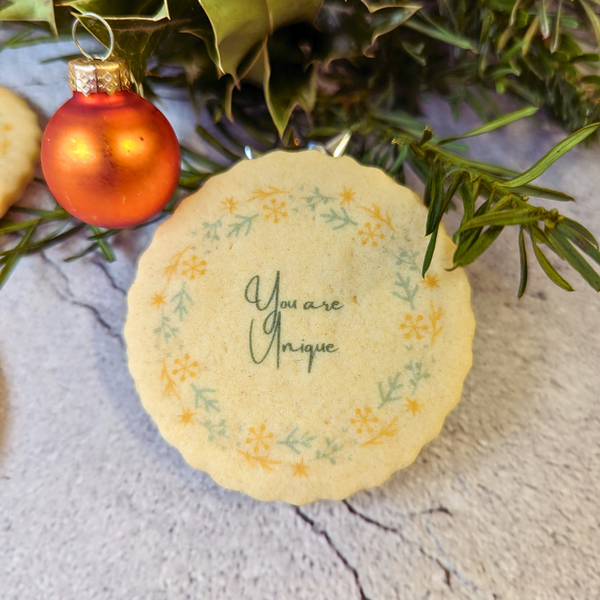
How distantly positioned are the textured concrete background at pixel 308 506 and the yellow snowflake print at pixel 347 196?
0.19 metres

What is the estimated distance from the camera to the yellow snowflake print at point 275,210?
0.49m

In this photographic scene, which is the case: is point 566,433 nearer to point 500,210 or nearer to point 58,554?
point 500,210

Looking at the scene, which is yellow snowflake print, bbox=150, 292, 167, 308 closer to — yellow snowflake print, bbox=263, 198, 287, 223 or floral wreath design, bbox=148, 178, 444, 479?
floral wreath design, bbox=148, 178, 444, 479

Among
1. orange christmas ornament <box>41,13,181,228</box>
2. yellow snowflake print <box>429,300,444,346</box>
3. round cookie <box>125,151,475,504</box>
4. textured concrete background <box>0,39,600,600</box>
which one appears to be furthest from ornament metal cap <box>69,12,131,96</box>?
yellow snowflake print <box>429,300,444,346</box>

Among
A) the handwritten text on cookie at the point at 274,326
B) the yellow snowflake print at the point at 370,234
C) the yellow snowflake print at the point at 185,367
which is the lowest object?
the yellow snowflake print at the point at 185,367

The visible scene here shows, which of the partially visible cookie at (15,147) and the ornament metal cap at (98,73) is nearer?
the ornament metal cap at (98,73)

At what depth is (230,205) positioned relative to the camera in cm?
49

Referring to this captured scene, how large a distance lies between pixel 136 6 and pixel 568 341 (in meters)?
0.55

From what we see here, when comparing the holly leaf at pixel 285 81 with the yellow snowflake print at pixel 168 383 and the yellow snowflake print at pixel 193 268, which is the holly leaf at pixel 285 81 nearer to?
the yellow snowflake print at pixel 193 268

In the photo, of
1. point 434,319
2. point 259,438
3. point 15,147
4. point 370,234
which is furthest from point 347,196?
point 15,147

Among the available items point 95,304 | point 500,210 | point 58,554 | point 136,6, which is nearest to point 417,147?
point 500,210

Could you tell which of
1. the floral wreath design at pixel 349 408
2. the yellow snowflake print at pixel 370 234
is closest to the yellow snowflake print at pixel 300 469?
the floral wreath design at pixel 349 408

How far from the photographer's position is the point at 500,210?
0.41m

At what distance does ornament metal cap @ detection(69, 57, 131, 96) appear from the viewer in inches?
15.4
